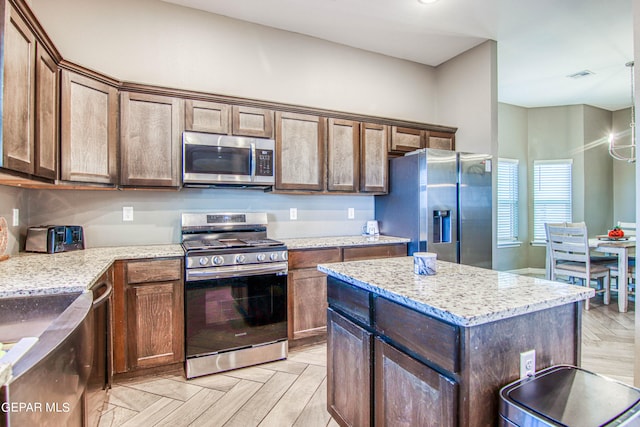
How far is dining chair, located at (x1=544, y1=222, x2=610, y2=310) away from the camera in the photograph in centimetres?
394

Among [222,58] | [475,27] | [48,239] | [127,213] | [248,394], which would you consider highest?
[475,27]

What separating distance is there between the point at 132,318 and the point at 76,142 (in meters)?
1.27

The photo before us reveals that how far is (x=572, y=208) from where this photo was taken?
5.75 metres

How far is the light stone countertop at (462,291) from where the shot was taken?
3.48ft

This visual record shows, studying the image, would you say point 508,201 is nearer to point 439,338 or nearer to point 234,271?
point 234,271

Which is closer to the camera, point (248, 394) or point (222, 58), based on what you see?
point (248, 394)

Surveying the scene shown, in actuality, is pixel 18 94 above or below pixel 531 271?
above

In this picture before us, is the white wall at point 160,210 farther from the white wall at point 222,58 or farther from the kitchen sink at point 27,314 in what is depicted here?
the kitchen sink at point 27,314

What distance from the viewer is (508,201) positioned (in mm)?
5672

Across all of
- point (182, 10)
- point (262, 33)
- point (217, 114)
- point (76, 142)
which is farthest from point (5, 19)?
point (262, 33)

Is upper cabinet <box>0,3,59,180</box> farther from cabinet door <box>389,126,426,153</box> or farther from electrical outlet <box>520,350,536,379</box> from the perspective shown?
cabinet door <box>389,126,426,153</box>

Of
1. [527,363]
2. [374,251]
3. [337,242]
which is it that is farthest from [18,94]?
[374,251]

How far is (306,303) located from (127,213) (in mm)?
1708

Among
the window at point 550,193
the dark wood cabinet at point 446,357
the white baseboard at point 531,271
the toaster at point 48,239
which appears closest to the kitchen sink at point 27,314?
the toaster at point 48,239
